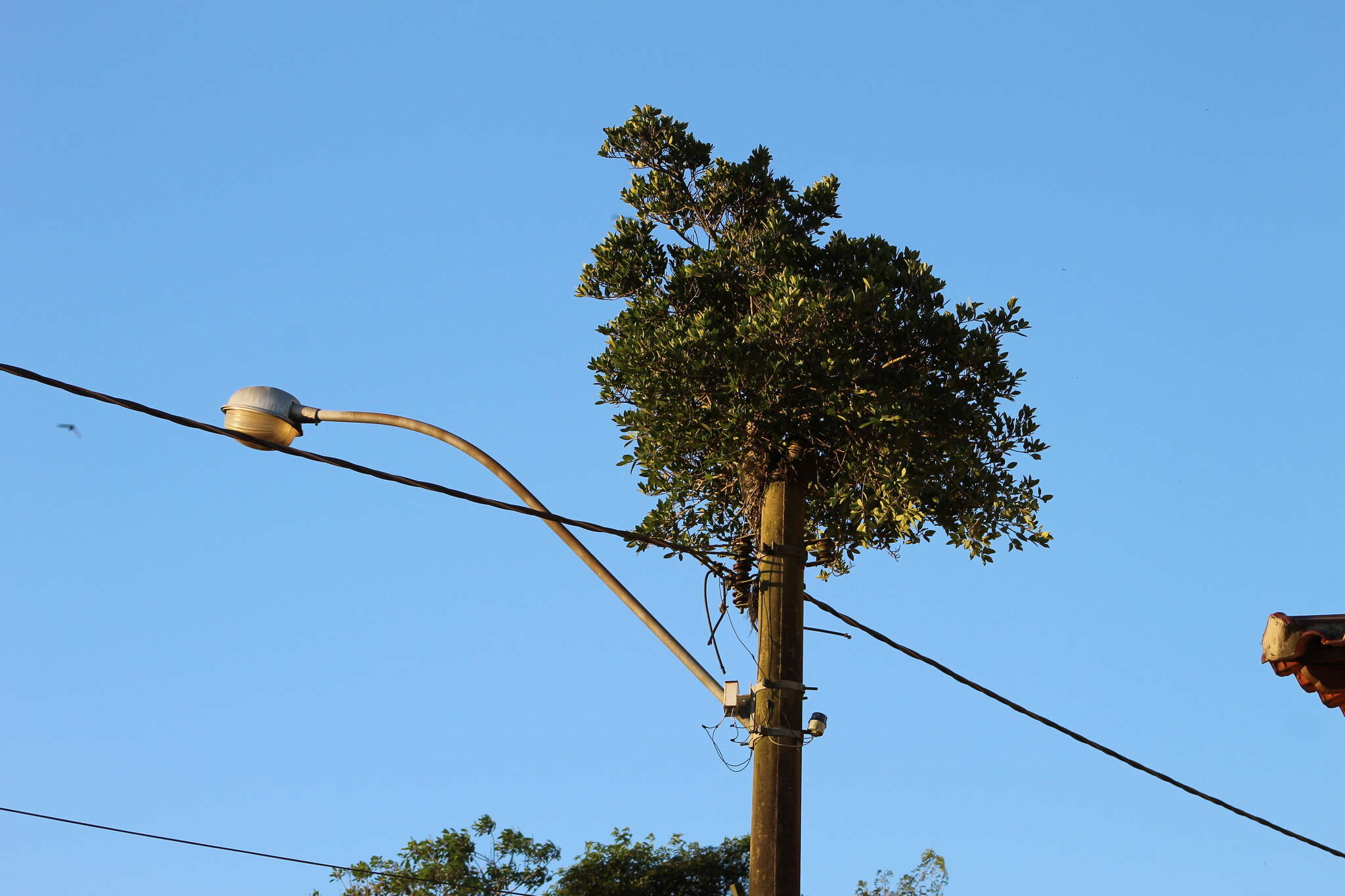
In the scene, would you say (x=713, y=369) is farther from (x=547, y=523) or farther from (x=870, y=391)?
(x=547, y=523)

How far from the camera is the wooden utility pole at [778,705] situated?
9.25 metres

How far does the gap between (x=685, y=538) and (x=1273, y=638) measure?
15.1 ft

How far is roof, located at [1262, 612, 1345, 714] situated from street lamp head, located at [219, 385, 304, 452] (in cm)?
674

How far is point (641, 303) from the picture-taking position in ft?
39.3

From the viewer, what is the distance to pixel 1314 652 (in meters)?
9.28

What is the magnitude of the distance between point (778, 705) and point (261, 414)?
3.96 m

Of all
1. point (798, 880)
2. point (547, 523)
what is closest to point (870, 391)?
point (547, 523)

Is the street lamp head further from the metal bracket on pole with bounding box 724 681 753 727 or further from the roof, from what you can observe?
the roof

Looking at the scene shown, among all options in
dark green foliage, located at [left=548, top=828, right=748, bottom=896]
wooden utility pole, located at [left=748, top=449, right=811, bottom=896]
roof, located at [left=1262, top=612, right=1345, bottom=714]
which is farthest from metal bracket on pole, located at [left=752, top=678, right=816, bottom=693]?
dark green foliage, located at [left=548, top=828, right=748, bottom=896]

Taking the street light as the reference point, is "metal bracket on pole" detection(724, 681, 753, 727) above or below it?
below

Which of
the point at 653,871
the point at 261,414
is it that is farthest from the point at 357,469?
the point at 653,871

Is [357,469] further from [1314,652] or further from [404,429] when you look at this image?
[1314,652]

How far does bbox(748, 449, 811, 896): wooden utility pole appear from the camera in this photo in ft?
30.3

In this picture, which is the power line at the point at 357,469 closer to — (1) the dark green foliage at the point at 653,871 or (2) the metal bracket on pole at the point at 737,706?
(2) the metal bracket on pole at the point at 737,706
